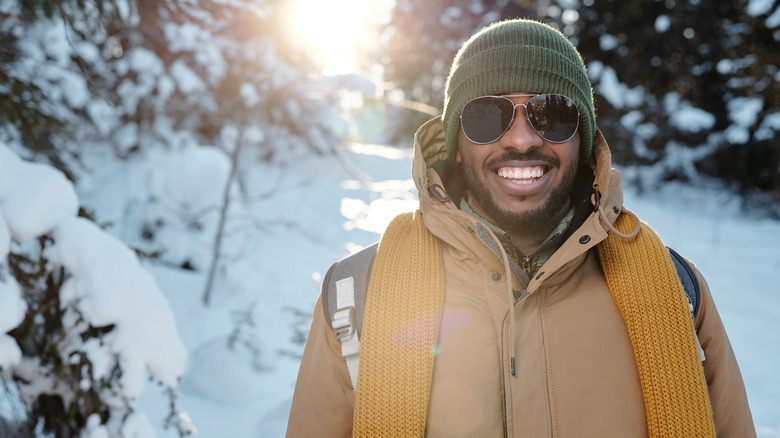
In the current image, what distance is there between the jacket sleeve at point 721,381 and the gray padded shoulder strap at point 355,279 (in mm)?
1211

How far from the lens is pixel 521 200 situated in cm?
176

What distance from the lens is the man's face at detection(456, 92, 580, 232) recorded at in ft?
5.78

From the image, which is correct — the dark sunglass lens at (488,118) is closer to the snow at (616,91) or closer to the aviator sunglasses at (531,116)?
the aviator sunglasses at (531,116)

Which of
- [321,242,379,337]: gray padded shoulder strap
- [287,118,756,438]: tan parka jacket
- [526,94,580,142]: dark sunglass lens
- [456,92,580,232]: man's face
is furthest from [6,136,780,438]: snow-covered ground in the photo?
[526,94,580,142]: dark sunglass lens

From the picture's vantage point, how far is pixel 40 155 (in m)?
3.66

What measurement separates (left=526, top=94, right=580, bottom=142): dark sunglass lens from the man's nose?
2cm

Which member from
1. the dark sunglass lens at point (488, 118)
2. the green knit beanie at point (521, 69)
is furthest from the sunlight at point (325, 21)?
the dark sunglass lens at point (488, 118)

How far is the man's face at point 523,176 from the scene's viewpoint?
5.78 ft

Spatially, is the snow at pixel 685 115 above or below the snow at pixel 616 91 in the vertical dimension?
below

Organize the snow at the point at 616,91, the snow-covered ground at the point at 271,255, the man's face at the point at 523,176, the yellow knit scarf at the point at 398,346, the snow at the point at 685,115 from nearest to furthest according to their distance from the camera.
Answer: the yellow knit scarf at the point at 398,346, the man's face at the point at 523,176, the snow-covered ground at the point at 271,255, the snow at the point at 685,115, the snow at the point at 616,91

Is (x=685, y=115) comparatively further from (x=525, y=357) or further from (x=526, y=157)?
(x=525, y=357)

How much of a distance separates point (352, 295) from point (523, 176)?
Answer: 32.2 inches

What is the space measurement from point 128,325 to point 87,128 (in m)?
6.27

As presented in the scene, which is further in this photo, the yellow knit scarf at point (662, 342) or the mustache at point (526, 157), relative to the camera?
the mustache at point (526, 157)
